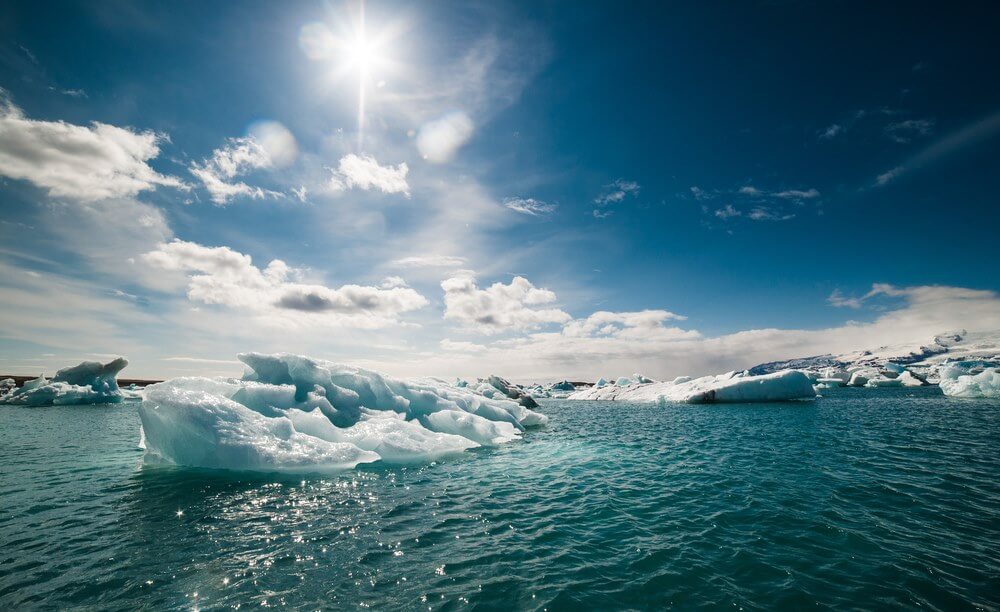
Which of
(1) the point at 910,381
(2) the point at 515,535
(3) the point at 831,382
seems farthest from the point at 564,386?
(2) the point at 515,535

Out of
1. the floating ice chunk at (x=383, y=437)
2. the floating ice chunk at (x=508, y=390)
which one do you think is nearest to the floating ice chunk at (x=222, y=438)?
the floating ice chunk at (x=383, y=437)

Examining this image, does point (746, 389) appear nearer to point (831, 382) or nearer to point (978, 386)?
point (978, 386)

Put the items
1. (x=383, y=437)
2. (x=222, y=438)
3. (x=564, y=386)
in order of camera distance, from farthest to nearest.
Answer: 1. (x=564, y=386)
2. (x=383, y=437)
3. (x=222, y=438)

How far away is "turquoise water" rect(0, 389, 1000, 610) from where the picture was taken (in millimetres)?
6133

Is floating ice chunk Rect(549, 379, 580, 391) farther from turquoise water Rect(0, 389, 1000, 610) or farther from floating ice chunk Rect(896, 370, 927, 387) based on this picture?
turquoise water Rect(0, 389, 1000, 610)

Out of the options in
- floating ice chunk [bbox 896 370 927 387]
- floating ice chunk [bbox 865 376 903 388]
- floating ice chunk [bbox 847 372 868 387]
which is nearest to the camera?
floating ice chunk [bbox 896 370 927 387]

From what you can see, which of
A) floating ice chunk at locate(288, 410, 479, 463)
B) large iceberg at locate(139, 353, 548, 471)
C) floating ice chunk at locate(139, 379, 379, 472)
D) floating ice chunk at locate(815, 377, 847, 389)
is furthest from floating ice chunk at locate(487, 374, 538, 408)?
floating ice chunk at locate(815, 377, 847, 389)

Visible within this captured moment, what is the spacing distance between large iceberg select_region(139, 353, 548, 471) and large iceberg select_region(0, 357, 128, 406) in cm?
6603

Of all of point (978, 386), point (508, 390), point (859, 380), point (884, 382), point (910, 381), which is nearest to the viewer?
→ point (978, 386)

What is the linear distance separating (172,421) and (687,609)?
54.3 feet

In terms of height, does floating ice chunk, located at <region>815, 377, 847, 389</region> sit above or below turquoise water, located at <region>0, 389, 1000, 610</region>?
above

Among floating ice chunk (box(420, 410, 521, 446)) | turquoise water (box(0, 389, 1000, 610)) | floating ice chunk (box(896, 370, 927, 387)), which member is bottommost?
turquoise water (box(0, 389, 1000, 610))

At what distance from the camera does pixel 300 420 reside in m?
16.5

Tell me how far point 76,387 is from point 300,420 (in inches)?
2845
